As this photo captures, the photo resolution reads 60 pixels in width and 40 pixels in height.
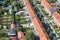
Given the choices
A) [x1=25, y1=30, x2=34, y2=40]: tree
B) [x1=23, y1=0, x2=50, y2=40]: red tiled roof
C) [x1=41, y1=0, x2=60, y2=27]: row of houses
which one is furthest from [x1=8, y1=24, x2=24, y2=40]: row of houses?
[x1=41, y1=0, x2=60, y2=27]: row of houses

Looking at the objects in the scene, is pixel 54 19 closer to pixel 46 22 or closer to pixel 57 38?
pixel 46 22

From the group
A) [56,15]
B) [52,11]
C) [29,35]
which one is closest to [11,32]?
[29,35]

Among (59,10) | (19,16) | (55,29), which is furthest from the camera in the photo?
(59,10)

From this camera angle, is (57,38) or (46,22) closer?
(57,38)

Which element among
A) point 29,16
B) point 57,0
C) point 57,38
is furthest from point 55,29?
point 57,0

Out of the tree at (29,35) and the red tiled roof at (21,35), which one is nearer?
the tree at (29,35)

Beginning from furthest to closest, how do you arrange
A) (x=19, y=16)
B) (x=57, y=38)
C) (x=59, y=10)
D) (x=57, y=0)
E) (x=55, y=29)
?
(x=57, y=0)
(x=59, y=10)
(x=19, y=16)
(x=55, y=29)
(x=57, y=38)

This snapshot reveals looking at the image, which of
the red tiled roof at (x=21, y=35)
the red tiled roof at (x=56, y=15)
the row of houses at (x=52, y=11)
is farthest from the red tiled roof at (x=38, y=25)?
the red tiled roof at (x=56, y=15)

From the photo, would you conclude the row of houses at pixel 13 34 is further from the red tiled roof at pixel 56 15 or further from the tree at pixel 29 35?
the red tiled roof at pixel 56 15

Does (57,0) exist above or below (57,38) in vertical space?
above

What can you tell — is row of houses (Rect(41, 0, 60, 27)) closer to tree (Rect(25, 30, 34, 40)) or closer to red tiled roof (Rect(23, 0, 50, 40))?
red tiled roof (Rect(23, 0, 50, 40))

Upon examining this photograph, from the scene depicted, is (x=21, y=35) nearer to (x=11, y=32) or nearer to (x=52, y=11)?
(x=11, y=32)
